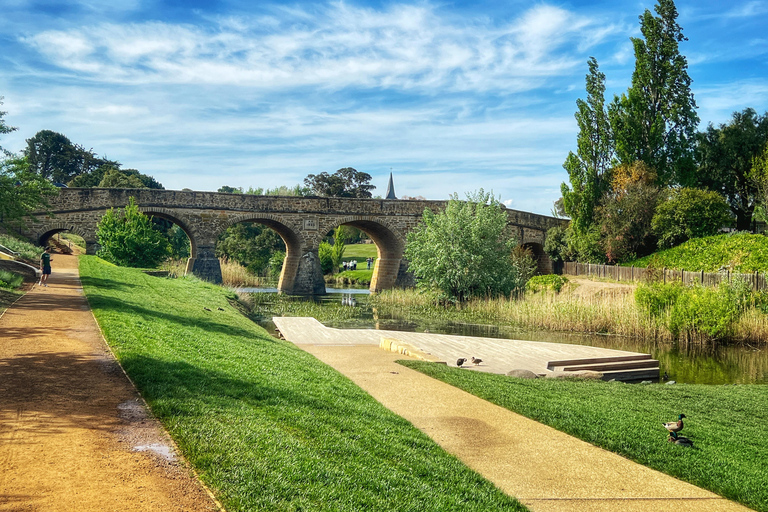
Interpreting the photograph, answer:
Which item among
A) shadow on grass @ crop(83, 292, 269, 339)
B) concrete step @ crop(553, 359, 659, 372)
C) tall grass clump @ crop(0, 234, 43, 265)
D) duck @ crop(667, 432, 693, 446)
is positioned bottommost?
concrete step @ crop(553, 359, 659, 372)

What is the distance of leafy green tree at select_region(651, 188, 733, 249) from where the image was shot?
1257 inches

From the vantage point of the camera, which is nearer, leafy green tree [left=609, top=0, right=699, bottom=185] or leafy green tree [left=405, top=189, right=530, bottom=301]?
leafy green tree [left=405, top=189, right=530, bottom=301]

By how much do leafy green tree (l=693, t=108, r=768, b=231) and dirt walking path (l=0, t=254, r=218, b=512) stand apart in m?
40.5

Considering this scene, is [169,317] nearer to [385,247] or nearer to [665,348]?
[665,348]

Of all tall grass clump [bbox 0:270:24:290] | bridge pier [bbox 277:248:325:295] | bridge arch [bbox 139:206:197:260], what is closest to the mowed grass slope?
tall grass clump [bbox 0:270:24:290]

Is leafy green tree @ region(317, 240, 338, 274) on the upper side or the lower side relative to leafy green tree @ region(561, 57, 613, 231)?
lower

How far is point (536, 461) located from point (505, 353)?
28.3 ft

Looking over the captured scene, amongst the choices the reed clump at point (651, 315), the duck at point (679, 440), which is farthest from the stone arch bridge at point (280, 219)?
the duck at point (679, 440)

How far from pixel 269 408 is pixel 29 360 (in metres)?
3.55

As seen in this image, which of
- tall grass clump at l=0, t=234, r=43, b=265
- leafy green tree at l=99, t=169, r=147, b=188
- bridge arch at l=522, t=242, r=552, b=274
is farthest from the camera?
leafy green tree at l=99, t=169, r=147, b=188

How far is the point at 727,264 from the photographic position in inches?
1089

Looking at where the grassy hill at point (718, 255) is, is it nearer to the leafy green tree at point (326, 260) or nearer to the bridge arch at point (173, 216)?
the bridge arch at point (173, 216)

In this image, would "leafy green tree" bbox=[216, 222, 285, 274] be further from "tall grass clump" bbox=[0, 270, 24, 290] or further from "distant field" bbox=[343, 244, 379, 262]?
"tall grass clump" bbox=[0, 270, 24, 290]

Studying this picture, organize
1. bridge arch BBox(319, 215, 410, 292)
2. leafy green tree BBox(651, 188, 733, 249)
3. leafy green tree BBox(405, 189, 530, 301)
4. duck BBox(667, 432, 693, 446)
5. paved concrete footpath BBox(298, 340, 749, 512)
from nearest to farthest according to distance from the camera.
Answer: paved concrete footpath BBox(298, 340, 749, 512) < duck BBox(667, 432, 693, 446) < leafy green tree BBox(405, 189, 530, 301) < leafy green tree BBox(651, 188, 733, 249) < bridge arch BBox(319, 215, 410, 292)
